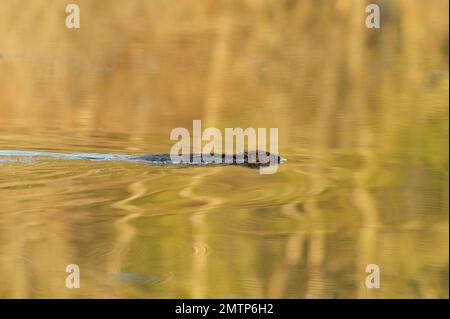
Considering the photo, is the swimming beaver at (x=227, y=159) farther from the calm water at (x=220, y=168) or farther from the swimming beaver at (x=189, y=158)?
the calm water at (x=220, y=168)

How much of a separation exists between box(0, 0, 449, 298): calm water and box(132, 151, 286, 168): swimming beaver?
0.13 metres

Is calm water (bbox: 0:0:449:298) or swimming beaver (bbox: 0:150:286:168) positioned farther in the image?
swimming beaver (bbox: 0:150:286:168)

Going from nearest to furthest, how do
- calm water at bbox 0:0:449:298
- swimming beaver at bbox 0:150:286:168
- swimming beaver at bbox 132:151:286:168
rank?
calm water at bbox 0:0:449:298, swimming beaver at bbox 0:150:286:168, swimming beaver at bbox 132:151:286:168

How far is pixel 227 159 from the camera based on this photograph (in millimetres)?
8859

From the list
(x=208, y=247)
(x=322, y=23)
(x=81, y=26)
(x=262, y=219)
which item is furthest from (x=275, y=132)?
(x=322, y=23)

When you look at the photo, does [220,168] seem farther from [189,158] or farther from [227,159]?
[189,158]

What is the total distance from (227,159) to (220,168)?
0.21m

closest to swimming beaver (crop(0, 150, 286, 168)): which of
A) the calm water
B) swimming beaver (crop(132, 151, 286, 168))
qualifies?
swimming beaver (crop(132, 151, 286, 168))

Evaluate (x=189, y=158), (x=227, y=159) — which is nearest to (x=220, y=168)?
(x=227, y=159)

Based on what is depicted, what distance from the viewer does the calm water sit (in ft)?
20.2

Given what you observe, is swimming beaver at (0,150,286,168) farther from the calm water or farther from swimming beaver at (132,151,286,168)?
Answer: the calm water

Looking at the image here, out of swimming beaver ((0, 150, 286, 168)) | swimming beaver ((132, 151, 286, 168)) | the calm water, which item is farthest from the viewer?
swimming beaver ((132, 151, 286, 168))

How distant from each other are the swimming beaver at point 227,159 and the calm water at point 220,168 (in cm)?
13

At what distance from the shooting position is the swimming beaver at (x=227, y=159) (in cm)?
863
